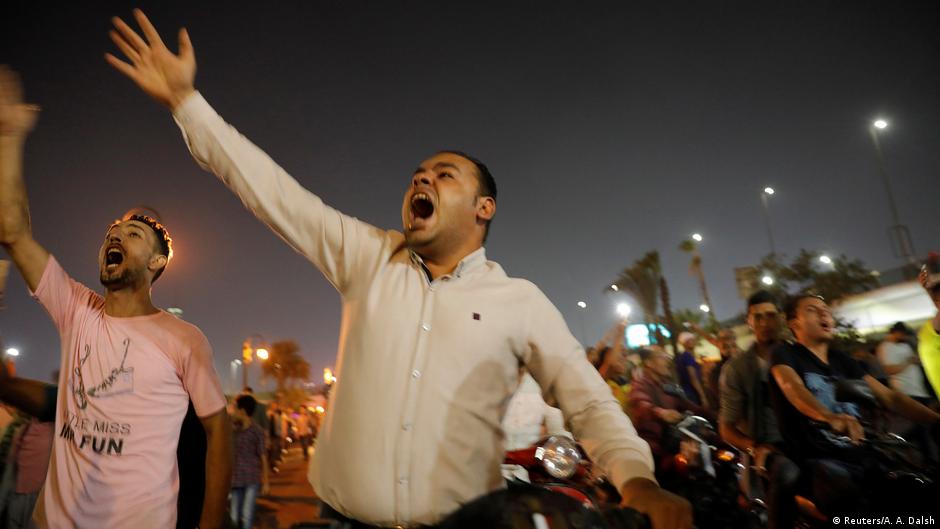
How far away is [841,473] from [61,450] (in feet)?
16.2

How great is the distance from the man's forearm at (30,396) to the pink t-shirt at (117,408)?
72 cm

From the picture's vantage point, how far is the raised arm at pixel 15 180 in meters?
2.96

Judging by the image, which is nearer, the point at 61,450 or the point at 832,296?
the point at 61,450

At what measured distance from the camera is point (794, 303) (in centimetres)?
468

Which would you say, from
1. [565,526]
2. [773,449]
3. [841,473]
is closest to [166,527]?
[565,526]

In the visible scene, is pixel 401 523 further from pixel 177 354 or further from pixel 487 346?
pixel 177 354

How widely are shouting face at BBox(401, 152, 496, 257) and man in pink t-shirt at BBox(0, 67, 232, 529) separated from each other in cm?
180

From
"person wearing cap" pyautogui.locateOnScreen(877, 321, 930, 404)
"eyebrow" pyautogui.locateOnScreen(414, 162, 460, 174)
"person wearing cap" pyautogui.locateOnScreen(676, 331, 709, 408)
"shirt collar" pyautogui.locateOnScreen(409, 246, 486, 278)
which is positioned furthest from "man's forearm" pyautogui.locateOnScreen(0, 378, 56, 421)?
"person wearing cap" pyautogui.locateOnScreen(676, 331, 709, 408)

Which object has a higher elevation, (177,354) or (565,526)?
(177,354)

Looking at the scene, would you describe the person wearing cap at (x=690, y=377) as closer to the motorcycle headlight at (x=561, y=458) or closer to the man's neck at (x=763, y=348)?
the man's neck at (x=763, y=348)

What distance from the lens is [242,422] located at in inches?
342

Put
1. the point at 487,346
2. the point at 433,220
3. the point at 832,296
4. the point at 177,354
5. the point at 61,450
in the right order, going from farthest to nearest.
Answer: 1. the point at 832,296
2. the point at 177,354
3. the point at 61,450
4. the point at 433,220
5. the point at 487,346

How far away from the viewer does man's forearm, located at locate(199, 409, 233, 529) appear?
298 cm

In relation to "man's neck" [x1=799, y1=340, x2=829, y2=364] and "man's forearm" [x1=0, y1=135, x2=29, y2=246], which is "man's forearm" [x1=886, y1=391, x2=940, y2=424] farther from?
"man's forearm" [x1=0, y1=135, x2=29, y2=246]
